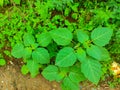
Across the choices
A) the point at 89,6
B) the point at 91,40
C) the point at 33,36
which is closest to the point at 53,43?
the point at 33,36

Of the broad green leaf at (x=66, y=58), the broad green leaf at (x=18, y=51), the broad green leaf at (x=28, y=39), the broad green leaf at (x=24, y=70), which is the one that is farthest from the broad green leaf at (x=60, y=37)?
the broad green leaf at (x=24, y=70)

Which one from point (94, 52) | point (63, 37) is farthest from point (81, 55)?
point (63, 37)

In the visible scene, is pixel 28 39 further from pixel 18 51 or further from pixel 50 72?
pixel 50 72

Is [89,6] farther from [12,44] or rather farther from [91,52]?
[12,44]

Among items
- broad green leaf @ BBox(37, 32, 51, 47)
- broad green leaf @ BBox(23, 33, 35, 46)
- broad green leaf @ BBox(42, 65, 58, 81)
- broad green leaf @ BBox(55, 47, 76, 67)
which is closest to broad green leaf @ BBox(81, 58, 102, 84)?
broad green leaf @ BBox(55, 47, 76, 67)

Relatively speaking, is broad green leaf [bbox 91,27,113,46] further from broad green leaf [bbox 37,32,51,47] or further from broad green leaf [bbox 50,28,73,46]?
broad green leaf [bbox 37,32,51,47]

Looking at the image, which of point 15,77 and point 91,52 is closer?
point 91,52
